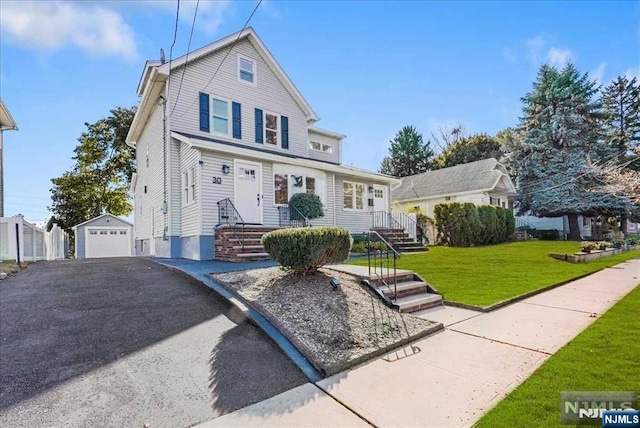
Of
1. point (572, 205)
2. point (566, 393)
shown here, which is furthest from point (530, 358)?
point (572, 205)

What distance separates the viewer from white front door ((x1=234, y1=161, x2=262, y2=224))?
1204cm

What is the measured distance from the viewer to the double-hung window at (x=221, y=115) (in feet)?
44.0

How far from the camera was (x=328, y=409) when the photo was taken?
9.77 feet

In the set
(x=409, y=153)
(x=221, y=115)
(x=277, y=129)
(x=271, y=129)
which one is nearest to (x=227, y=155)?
(x=221, y=115)

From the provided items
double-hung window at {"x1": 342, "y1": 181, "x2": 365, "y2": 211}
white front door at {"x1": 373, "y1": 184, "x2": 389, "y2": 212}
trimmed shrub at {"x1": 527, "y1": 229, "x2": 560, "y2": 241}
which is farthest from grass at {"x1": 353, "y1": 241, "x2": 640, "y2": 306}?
trimmed shrub at {"x1": 527, "y1": 229, "x2": 560, "y2": 241}

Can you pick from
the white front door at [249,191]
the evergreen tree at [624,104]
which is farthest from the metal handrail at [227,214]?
the evergreen tree at [624,104]

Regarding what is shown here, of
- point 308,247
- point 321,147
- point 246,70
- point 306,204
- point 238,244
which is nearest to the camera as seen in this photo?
point 308,247

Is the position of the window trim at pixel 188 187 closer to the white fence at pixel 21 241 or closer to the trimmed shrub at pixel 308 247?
the white fence at pixel 21 241

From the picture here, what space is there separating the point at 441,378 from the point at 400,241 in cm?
1119

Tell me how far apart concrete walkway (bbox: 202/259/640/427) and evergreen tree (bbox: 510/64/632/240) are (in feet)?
71.8

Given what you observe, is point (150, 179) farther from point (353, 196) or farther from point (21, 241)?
point (353, 196)

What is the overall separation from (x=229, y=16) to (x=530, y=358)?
899 cm

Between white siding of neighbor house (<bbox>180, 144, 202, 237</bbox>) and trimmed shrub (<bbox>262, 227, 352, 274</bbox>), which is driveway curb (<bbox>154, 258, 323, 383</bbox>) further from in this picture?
white siding of neighbor house (<bbox>180, 144, 202, 237</bbox>)

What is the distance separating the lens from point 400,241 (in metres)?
14.4
